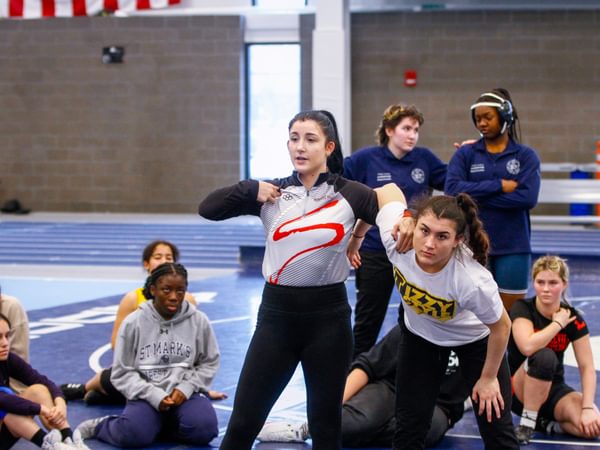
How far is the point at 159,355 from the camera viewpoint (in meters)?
5.21

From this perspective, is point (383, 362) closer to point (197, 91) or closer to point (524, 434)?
point (524, 434)

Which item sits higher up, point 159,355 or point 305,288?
point 305,288

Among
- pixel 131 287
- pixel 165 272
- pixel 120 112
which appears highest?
pixel 120 112

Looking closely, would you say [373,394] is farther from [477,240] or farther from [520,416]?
[477,240]

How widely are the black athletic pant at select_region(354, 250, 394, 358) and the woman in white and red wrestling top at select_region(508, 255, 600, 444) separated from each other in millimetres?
823

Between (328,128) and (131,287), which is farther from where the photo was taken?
(131,287)

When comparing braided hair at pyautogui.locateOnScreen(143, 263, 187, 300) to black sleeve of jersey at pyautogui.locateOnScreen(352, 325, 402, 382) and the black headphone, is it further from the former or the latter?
the black headphone

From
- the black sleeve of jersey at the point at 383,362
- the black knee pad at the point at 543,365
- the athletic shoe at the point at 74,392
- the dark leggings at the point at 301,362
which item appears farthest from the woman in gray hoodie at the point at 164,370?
the black knee pad at the point at 543,365

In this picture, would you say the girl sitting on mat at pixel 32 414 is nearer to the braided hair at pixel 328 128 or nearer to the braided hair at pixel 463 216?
the braided hair at pixel 328 128

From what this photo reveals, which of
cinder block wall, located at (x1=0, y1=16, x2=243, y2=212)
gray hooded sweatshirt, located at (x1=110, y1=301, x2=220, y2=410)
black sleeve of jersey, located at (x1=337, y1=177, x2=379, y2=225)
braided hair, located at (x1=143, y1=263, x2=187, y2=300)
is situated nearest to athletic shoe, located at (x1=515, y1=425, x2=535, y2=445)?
gray hooded sweatshirt, located at (x1=110, y1=301, x2=220, y2=410)

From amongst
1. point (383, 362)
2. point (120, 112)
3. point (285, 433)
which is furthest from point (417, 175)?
point (120, 112)

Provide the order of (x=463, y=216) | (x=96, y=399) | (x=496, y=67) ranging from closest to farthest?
1. (x=463, y=216)
2. (x=96, y=399)
3. (x=496, y=67)

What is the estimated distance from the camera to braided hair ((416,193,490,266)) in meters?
3.56

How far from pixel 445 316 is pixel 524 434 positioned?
159cm
